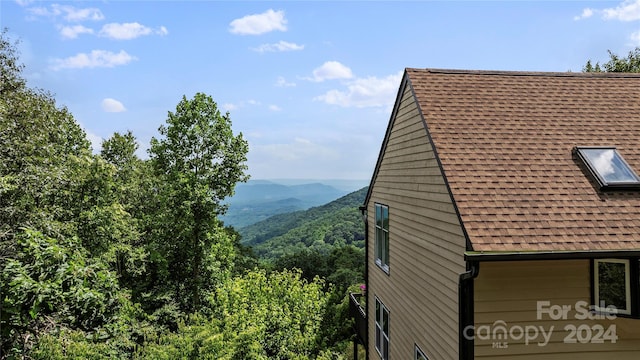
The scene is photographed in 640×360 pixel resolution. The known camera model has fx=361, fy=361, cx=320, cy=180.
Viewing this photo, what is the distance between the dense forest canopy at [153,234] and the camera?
943 centimetres

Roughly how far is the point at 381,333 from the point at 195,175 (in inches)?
534

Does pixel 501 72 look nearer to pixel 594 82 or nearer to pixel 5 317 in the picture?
pixel 594 82

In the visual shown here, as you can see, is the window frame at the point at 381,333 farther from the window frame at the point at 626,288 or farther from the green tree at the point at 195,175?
the green tree at the point at 195,175

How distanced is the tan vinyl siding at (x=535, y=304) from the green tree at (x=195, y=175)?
1616 centimetres

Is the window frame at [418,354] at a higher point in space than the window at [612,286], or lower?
lower

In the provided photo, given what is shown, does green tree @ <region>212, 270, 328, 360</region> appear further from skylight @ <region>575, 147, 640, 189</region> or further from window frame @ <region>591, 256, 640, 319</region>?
skylight @ <region>575, 147, 640, 189</region>

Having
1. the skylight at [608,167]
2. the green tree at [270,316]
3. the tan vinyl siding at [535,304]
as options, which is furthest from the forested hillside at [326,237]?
the tan vinyl siding at [535,304]

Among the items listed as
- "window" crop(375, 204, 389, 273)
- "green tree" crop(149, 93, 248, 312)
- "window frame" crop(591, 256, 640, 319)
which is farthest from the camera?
"green tree" crop(149, 93, 248, 312)

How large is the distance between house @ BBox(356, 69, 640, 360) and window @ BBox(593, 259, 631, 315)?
0.01m

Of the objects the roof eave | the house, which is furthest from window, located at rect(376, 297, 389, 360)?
the roof eave

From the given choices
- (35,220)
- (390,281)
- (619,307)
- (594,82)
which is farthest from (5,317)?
(594,82)

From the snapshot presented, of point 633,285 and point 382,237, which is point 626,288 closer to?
point 633,285

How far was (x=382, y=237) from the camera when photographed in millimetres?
9539

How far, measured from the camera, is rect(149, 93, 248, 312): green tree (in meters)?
19.1
